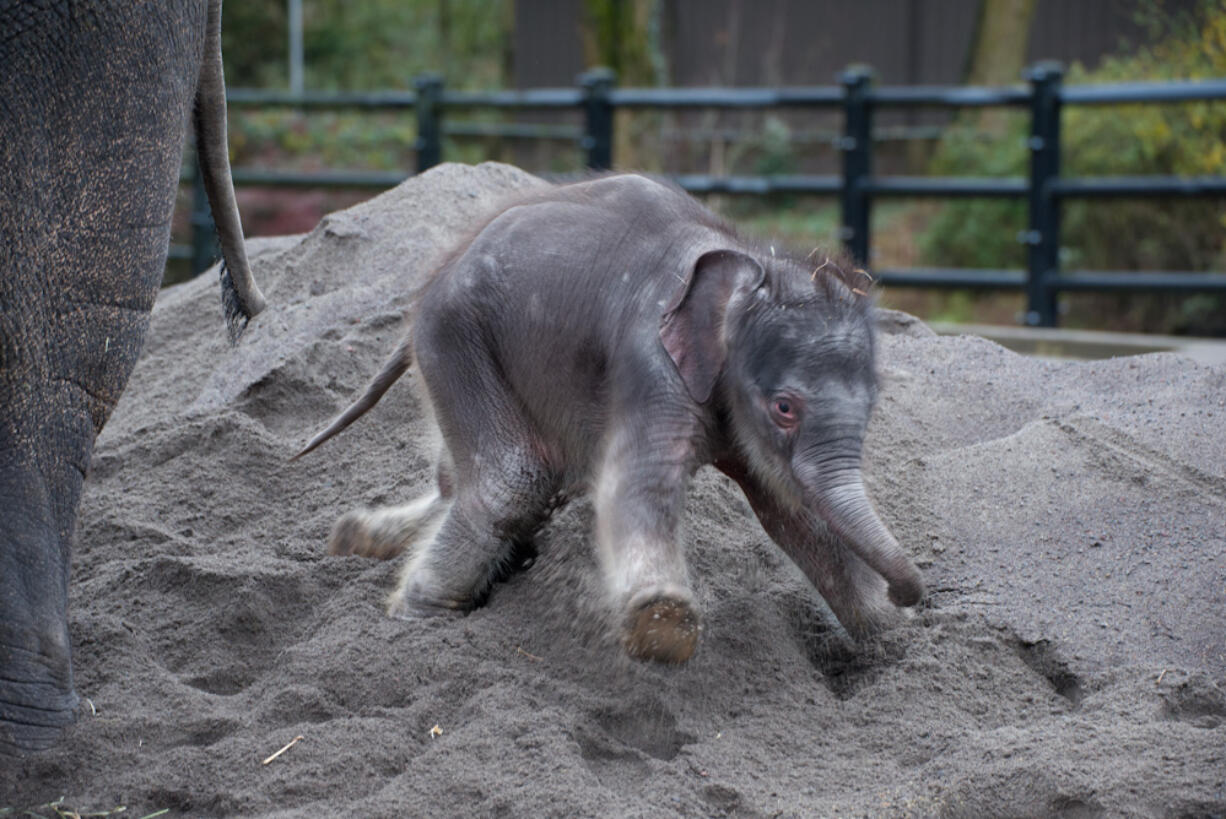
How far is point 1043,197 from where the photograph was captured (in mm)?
9430

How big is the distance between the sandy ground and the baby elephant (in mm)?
186

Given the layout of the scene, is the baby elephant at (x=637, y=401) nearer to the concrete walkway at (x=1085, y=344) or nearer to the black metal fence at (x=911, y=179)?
the concrete walkway at (x=1085, y=344)

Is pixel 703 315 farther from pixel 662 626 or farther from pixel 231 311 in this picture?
pixel 231 311

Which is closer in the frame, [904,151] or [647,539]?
[647,539]

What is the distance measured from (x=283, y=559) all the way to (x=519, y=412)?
0.83 meters

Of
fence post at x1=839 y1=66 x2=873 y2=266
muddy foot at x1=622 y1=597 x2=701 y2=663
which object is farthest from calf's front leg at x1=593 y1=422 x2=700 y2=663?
fence post at x1=839 y1=66 x2=873 y2=266

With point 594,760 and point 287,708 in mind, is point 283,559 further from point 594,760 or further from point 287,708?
point 594,760

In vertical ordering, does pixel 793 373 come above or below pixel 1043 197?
below

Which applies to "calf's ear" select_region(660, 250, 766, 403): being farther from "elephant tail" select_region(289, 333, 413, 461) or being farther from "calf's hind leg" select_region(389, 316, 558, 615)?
"elephant tail" select_region(289, 333, 413, 461)

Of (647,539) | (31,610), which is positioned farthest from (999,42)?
(31,610)

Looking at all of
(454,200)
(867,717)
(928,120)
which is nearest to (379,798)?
(867,717)

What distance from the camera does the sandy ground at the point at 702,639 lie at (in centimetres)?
278

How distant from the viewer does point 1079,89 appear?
921cm

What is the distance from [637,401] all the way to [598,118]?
25.9 ft
